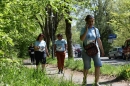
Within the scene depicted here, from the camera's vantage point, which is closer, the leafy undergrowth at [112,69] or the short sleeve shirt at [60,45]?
the leafy undergrowth at [112,69]

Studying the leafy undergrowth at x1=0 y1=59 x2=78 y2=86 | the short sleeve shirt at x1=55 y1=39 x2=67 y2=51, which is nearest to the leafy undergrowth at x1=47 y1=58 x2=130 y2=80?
the short sleeve shirt at x1=55 y1=39 x2=67 y2=51

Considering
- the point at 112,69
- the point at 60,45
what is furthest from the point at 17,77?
the point at 112,69

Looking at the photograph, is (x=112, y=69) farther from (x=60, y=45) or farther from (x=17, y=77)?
(x=17, y=77)

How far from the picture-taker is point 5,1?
653cm

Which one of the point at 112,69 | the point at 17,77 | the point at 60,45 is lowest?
the point at 112,69

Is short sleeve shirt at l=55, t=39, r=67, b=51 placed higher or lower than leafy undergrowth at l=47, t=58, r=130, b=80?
higher

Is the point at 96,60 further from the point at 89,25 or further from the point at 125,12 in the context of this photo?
the point at 125,12

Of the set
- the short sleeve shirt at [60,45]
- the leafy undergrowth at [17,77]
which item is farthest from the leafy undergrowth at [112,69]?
the leafy undergrowth at [17,77]

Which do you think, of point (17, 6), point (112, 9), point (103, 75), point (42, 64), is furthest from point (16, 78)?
point (112, 9)

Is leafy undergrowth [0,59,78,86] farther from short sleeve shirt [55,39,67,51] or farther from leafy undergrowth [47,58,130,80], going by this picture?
short sleeve shirt [55,39,67,51]

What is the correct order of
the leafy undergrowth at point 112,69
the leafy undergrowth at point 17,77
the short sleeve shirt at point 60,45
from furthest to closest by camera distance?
1. the short sleeve shirt at point 60,45
2. the leafy undergrowth at point 112,69
3. the leafy undergrowth at point 17,77

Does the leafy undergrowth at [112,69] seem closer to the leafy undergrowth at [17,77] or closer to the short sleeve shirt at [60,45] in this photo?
the short sleeve shirt at [60,45]

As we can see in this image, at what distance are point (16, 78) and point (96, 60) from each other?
2.42 metres

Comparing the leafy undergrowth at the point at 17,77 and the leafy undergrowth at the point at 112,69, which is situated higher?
the leafy undergrowth at the point at 17,77
